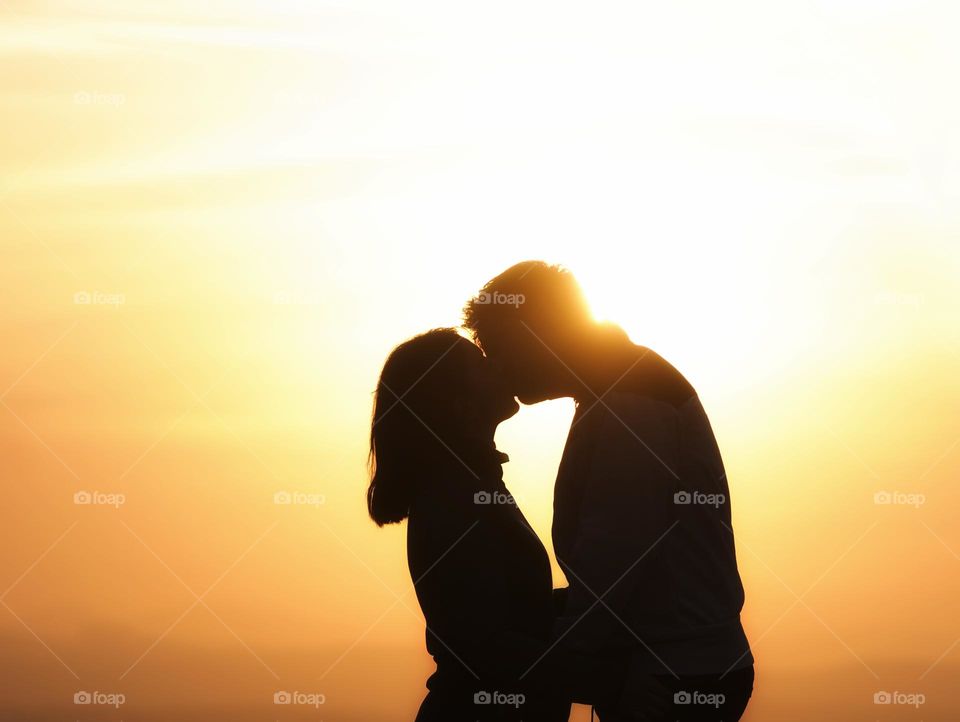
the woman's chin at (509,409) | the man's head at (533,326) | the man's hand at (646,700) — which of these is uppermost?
the man's head at (533,326)

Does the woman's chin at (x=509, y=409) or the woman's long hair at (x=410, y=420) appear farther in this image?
the woman's chin at (x=509, y=409)

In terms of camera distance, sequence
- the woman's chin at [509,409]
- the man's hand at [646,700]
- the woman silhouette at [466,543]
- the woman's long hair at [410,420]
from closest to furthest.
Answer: the man's hand at [646,700] → the woman silhouette at [466,543] → the woman's long hair at [410,420] → the woman's chin at [509,409]

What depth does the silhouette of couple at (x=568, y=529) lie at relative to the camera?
12.1ft

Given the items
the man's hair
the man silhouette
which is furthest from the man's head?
the man silhouette

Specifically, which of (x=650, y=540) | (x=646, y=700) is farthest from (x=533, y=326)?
(x=646, y=700)

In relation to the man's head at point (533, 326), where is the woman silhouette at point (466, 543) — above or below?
below

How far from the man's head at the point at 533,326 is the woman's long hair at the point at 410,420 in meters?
0.20

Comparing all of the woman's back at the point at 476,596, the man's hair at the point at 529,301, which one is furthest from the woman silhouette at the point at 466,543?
the man's hair at the point at 529,301

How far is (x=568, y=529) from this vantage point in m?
3.85

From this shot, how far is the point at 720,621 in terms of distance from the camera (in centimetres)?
376

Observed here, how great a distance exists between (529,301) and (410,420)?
59cm

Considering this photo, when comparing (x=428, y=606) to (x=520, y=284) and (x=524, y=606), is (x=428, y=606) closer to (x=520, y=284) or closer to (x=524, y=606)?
(x=524, y=606)

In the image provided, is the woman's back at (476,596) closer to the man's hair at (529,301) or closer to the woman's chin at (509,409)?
the woman's chin at (509,409)

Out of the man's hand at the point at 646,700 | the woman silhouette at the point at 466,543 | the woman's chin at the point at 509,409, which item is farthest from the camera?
the woman's chin at the point at 509,409
